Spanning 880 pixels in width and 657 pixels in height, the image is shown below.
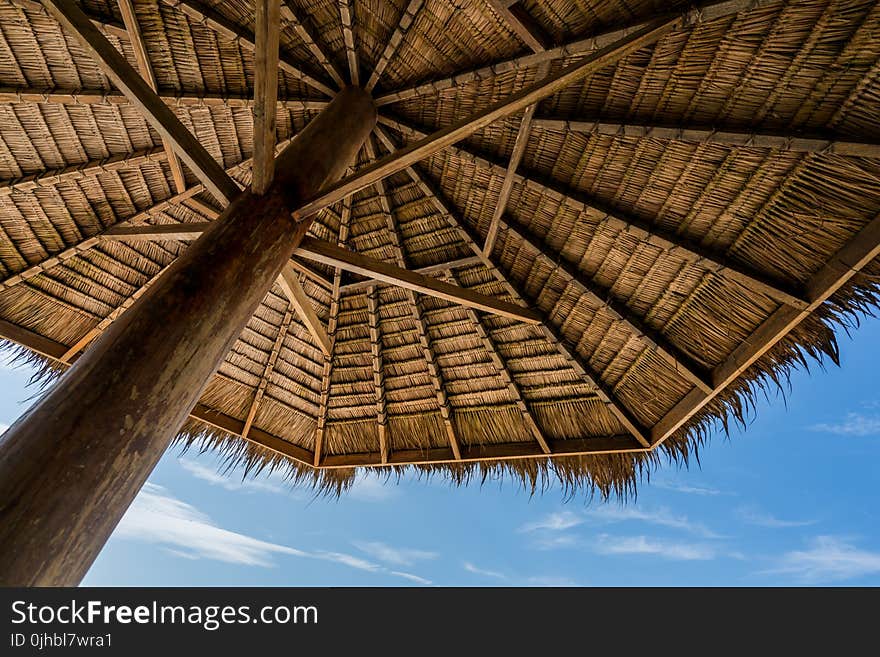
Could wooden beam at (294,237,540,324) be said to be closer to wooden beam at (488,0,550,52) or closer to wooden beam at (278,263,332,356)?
wooden beam at (278,263,332,356)

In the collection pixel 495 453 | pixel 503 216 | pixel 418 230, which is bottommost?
pixel 495 453

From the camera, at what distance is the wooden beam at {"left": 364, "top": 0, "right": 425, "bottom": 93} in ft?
12.7

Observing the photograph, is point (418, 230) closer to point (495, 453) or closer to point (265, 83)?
point (495, 453)

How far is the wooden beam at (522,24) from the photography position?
11.6 feet

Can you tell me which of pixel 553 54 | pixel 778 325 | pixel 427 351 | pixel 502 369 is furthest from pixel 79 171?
pixel 778 325

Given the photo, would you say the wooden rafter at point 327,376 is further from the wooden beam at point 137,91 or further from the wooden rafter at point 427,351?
the wooden beam at point 137,91

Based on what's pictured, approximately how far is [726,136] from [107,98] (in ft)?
16.0

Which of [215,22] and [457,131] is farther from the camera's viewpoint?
[215,22]

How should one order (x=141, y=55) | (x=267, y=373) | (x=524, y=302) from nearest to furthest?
(x=141, y=55), (x=524, y=302), (x=267, y=373)

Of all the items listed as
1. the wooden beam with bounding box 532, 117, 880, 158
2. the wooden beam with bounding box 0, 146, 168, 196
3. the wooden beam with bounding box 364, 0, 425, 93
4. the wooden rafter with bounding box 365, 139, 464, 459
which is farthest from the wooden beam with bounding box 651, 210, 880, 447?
the wooden beam with bounding box 0, 146, 168, 196

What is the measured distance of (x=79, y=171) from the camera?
4695 mm

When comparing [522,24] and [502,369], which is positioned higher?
[522,24]

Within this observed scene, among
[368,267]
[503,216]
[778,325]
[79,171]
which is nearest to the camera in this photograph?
[368,267]

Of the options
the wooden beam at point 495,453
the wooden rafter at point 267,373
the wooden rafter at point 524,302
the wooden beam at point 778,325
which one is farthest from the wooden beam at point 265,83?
the wooden beam at point 495,453
